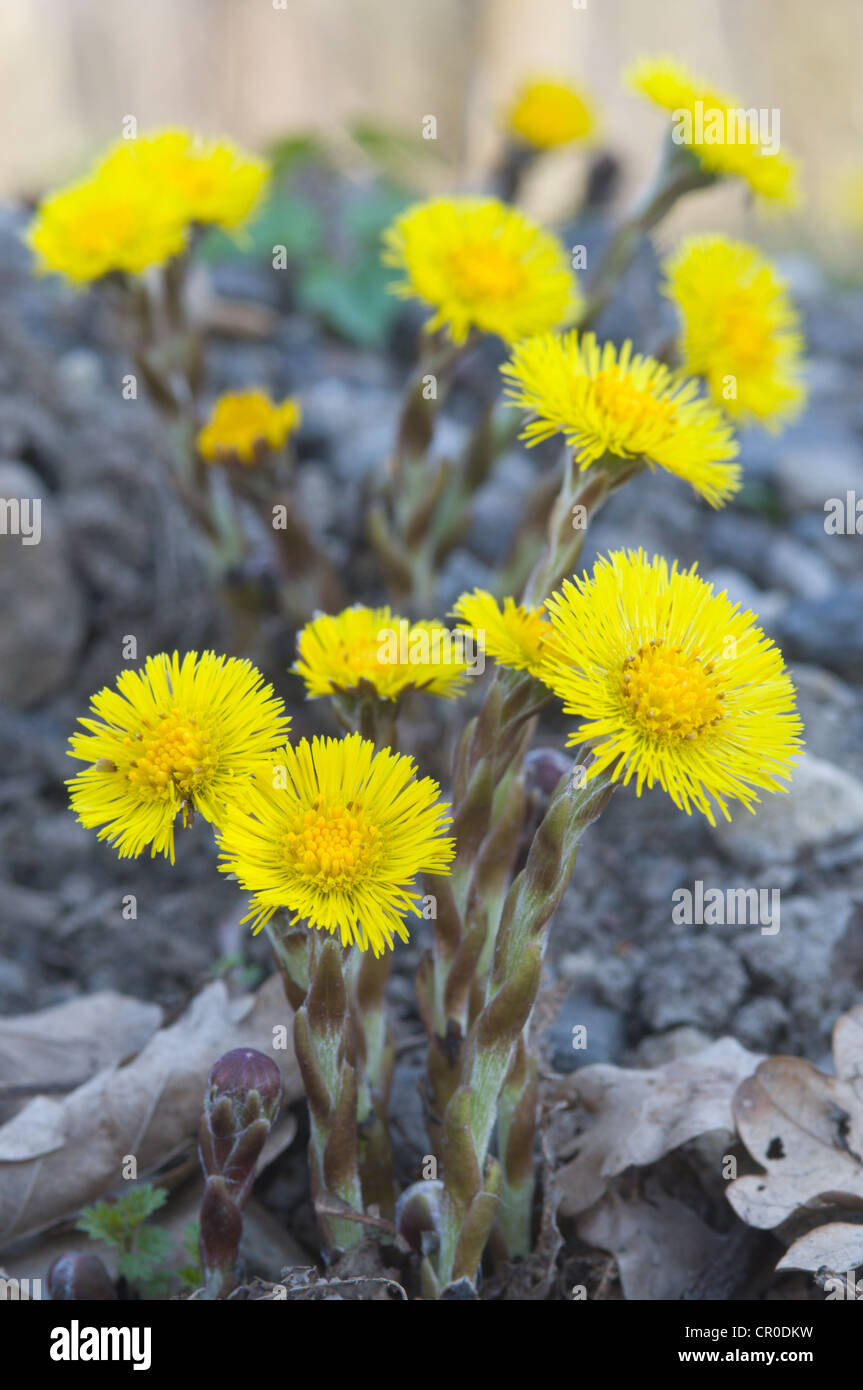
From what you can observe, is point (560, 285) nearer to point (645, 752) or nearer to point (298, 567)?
point (298, 567)

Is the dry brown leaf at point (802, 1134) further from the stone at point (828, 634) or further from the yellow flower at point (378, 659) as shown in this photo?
the stone at point (828, 634)

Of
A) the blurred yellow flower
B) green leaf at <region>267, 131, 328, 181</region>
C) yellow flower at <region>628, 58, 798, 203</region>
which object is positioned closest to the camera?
yellow flower at <region>628, 58, 798, 203</region>

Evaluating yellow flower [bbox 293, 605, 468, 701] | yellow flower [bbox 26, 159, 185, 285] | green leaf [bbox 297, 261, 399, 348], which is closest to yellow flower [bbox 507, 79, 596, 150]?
green leaf [bbox 297, 261, 399, 348]

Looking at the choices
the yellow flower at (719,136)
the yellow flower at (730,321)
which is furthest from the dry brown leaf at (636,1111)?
the yellow flower at (719,136)

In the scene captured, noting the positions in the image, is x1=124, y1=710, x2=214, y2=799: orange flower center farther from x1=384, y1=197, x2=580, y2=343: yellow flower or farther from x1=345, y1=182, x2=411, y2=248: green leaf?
x1=345, y1=182, x2=411, y2=248: green leaf
